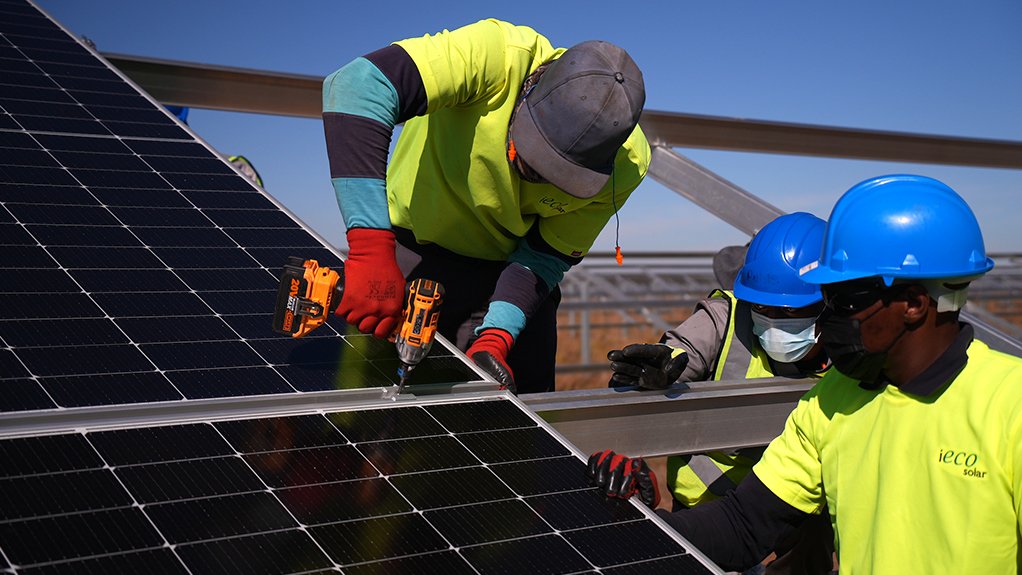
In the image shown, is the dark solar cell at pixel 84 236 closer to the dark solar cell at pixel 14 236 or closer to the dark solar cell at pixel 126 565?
the dark solar cell at pixel 14 236

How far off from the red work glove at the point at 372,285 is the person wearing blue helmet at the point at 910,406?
1098 millimetres

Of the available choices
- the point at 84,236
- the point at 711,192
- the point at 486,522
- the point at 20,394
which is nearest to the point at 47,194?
the point at 84,236

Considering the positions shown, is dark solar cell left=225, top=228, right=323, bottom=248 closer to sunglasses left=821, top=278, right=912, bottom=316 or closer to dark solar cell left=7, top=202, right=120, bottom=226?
dark solar cell left=7, top=202, right=120, bottom=226

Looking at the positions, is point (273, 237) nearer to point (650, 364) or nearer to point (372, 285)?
point (372, 285)

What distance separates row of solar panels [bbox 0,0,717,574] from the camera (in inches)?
93.4

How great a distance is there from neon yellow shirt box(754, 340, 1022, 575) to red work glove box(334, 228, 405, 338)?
1.43 metres

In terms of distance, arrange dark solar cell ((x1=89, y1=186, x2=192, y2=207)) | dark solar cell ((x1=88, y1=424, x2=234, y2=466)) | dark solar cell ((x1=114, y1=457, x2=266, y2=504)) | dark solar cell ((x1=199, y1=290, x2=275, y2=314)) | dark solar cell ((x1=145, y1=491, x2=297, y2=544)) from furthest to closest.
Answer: dark solar cell ((x1=89, y1=186, x2=192, y2=207))
dark solar cell ((x1=199, y1=290, x2=275, y2=314))
dark solar cell ((x1=88, y1=424, x2=234, y2=466))
dark solar cell ((x1=114, y1=457, x2=266, y2=504))
dark solar cell ((x1=145, y1=491, x2=297, y2=544))

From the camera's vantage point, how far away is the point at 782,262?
182 inches

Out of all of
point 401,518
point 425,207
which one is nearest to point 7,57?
point 425,207

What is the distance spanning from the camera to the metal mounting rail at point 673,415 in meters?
3.79

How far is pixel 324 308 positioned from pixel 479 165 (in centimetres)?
124

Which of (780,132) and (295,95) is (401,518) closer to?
(295,95)

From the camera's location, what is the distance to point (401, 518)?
8.63ft

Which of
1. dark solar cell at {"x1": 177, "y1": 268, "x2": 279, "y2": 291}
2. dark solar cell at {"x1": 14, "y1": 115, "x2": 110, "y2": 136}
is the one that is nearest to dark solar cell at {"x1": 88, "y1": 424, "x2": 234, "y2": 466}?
dark solar cell at {"x1": 177, "y1": 268, "x2": 279, "y2": 291}
